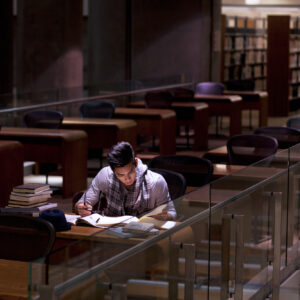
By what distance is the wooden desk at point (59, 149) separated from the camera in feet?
30.7

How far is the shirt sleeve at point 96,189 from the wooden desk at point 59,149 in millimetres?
3915

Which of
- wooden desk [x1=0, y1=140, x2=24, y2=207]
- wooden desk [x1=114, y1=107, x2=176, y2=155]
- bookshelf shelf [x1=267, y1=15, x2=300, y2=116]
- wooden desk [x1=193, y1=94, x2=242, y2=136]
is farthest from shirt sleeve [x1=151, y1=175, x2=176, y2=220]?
bookshelf shelf [x1=267, y1=15, x2=300, y2=116]

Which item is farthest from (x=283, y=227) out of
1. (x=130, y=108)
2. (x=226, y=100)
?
(x=226, y=100)

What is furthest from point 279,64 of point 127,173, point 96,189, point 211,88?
point 127,173

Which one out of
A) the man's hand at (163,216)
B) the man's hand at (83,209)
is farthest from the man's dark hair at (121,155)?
the man's hand at (163,216)

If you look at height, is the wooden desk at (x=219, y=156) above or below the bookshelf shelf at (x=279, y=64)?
below

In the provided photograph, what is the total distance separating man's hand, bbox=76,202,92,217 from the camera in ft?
17.3

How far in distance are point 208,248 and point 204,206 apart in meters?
0.28

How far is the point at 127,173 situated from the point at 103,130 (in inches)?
216

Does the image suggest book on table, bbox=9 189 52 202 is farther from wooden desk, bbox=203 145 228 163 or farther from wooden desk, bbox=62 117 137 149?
wooden desk, bbox=62 117 137 149

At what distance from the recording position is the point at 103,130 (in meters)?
10.7

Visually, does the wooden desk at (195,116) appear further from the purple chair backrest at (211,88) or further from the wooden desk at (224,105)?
the purple chair backrest at (211,88)

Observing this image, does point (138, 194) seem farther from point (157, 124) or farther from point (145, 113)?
point (145, 113)

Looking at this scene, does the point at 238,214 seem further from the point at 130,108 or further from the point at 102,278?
the point at 130,108
